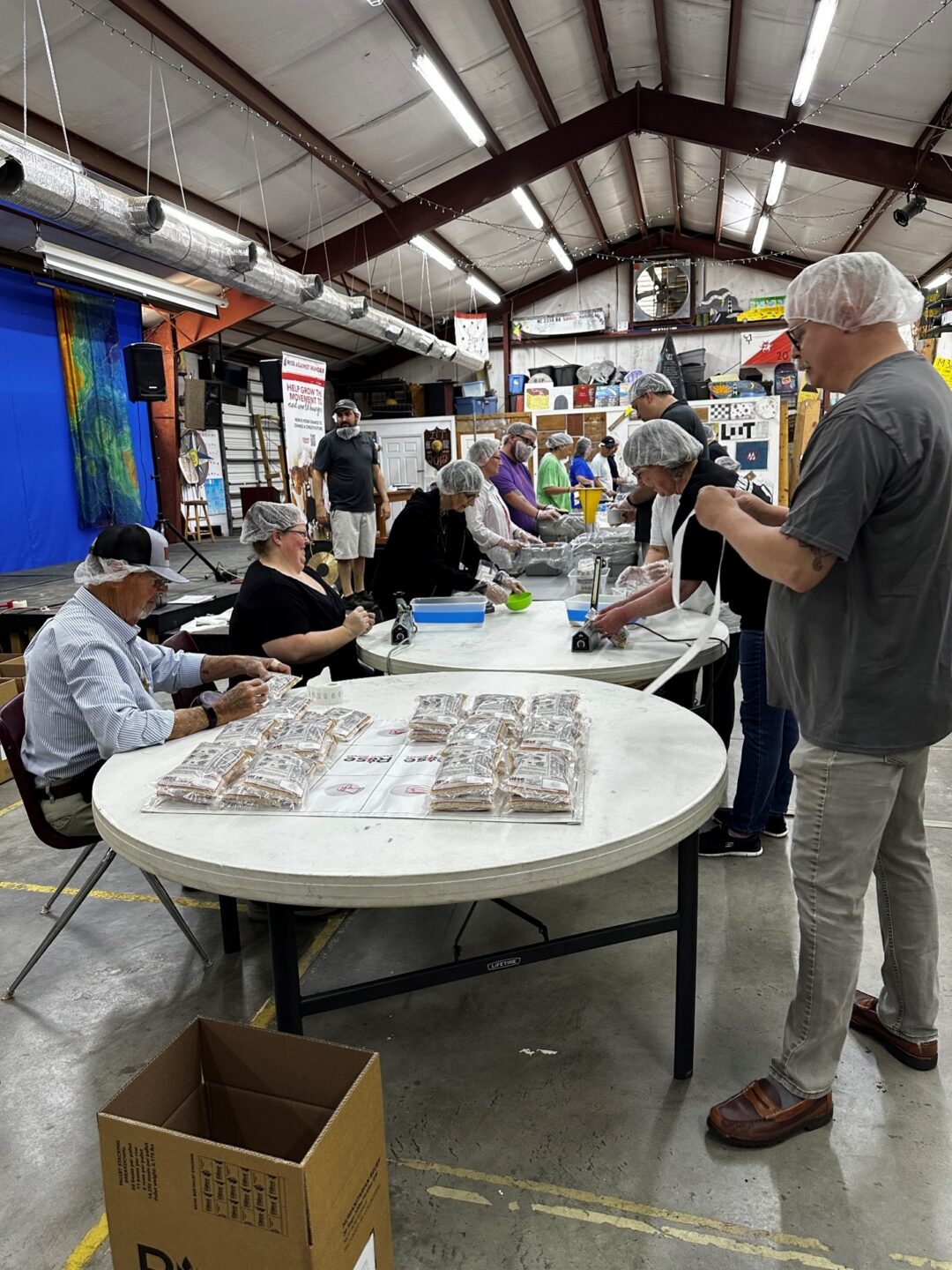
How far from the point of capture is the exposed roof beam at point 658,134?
833cm

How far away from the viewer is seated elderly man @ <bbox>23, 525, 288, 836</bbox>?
1.95 metres

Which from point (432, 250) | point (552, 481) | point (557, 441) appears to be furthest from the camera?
point (432, 250)

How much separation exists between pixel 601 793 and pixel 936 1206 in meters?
1.03

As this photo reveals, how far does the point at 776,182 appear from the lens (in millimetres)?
10695

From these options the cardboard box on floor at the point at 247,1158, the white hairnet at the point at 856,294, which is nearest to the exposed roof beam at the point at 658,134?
the white hairnet at the point at 856,294

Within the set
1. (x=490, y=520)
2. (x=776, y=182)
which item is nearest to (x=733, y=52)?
(x=776, y=182)

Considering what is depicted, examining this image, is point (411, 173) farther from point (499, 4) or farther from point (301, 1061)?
point (301, 1061)

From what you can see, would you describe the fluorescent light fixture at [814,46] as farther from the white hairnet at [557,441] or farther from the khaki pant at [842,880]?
the khaki pant at [842,880]

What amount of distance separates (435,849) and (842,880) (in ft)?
2.71

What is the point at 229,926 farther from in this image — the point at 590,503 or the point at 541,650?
the point at 590,503

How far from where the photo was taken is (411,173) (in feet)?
32.1

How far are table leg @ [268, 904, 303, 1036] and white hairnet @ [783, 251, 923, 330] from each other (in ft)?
4.72

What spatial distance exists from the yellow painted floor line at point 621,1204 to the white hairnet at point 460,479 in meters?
2.81

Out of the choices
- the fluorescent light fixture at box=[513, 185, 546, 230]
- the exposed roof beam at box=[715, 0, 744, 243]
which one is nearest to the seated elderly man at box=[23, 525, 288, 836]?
the exposed roof beam at box=[715, 0, 744, 243]
